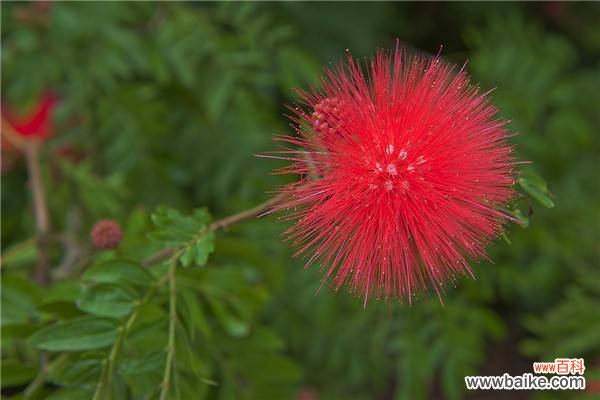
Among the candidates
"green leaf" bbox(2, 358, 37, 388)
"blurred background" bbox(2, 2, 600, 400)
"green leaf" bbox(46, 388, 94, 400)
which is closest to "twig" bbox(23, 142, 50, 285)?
"blurred background" bbox(2, 2, 600, 400)

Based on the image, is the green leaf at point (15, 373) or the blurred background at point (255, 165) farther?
the blurred background at point (255, 165)

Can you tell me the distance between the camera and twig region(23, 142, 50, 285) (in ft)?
9.07

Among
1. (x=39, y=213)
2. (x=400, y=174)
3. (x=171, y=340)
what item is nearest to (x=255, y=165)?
(x=39, y=213)

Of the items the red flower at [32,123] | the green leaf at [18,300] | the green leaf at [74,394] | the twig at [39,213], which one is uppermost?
the red flower at [32,123]

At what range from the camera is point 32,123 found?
379 cm

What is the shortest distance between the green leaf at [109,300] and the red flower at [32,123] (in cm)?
199

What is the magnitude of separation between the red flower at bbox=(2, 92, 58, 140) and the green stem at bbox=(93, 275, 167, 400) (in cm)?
207

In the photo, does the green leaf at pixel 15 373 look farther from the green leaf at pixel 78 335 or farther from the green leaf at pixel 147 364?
the green leaf at pixel 147 364

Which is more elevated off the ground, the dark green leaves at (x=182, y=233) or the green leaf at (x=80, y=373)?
the dark green leaves at (x=182, y=233)

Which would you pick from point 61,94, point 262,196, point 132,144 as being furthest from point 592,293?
point 61,94

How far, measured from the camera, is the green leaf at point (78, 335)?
1868 mm

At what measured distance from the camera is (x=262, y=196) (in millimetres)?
3285

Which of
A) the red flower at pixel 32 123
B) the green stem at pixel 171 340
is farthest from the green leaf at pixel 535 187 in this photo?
the red flower at pixel 32 123

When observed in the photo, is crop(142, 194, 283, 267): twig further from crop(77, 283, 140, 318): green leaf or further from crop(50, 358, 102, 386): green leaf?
crop(50, 358, 102, 386): green leaf
